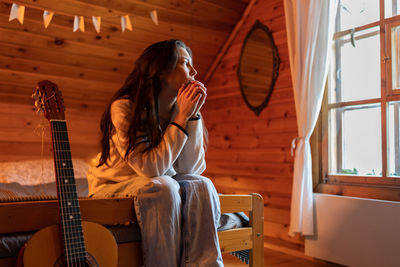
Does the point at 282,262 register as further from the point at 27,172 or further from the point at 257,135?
the point at 27,172

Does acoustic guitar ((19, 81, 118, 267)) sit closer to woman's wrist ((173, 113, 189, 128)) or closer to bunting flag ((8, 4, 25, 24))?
woman's wrist ((173, 113, 189, 128))

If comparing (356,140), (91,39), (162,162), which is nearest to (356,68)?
(356,140)

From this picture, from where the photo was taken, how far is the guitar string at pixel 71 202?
115 centimetres

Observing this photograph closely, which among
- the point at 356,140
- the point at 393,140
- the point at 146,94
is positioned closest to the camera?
the point at 146,94

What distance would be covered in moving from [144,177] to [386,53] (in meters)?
1.80

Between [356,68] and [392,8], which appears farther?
[356,68]

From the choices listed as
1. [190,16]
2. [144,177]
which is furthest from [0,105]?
[144,177]

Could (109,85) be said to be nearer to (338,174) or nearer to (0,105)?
(0,105)

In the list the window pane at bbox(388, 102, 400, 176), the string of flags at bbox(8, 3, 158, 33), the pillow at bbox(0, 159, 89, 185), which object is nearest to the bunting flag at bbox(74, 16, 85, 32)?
the string of flags at bbox(8, 3, 158, 33)

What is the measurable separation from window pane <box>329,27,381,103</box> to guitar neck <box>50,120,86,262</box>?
78.4 inches

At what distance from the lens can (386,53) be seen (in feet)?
8.06

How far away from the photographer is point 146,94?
1.58 m

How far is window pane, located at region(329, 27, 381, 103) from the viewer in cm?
255

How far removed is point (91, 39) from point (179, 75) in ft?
5.18
